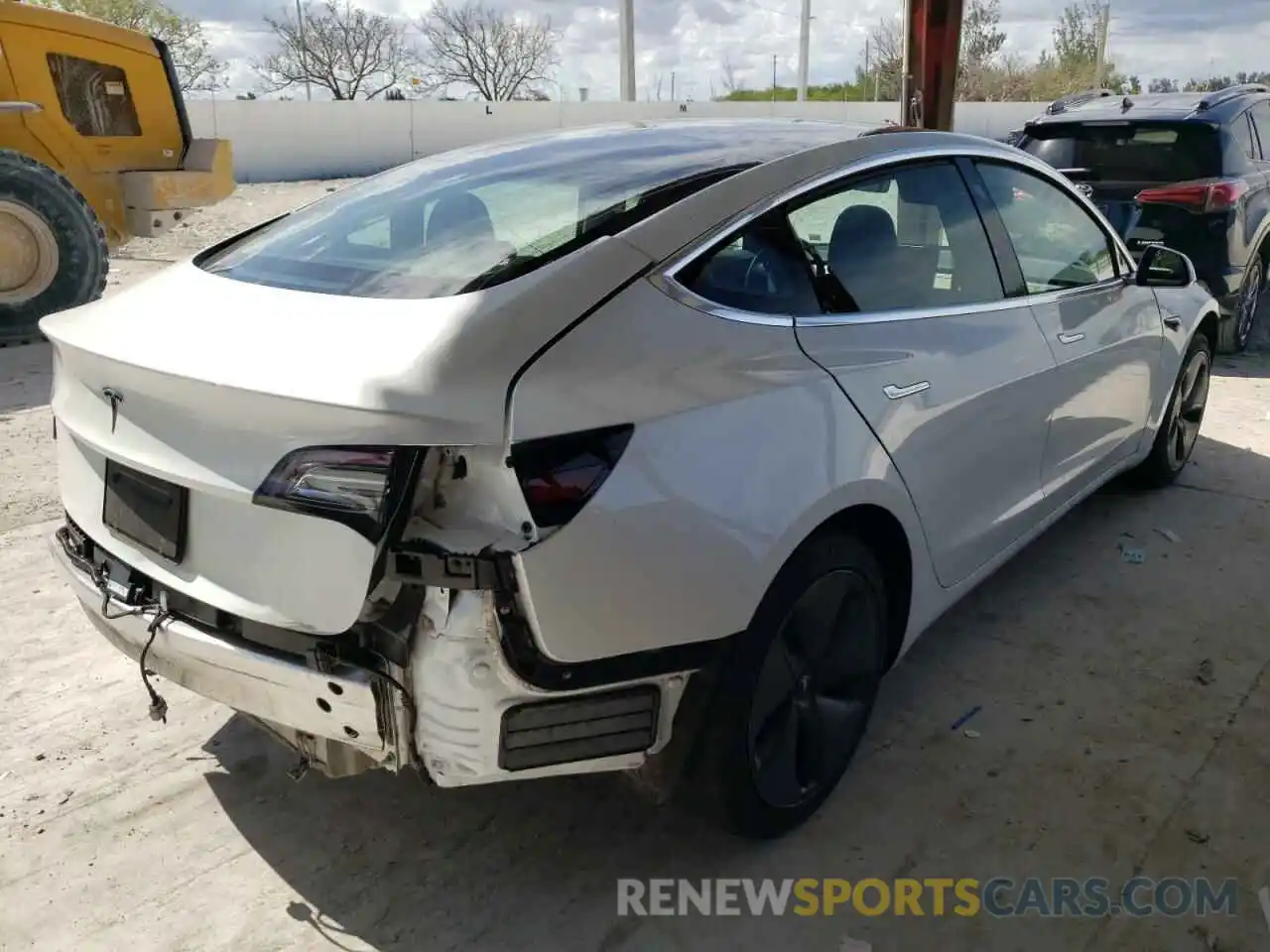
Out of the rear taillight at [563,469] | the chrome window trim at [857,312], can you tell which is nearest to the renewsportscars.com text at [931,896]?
the rear taillight at [563,469]

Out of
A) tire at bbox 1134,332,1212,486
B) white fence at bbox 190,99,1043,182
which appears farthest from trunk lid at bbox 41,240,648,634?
white fence at bbox 190,99,1043,182

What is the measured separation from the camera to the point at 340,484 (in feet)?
6.38

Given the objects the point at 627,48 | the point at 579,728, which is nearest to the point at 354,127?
the point at 627,48

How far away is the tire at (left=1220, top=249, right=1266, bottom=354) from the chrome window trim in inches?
171

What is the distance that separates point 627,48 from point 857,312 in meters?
42.0

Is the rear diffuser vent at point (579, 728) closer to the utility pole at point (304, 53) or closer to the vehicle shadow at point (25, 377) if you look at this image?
the vehicle shadow at point (25, 377)

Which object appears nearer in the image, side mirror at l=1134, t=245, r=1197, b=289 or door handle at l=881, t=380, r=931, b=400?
door handle at l=881, t=380, r=931, b=400

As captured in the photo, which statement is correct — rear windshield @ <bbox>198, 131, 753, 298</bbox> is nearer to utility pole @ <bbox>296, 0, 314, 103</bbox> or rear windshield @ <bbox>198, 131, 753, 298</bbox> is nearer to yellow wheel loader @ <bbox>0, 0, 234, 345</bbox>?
yellow wheel loader @ <bbox>0, 0, 234, 345</bbox>

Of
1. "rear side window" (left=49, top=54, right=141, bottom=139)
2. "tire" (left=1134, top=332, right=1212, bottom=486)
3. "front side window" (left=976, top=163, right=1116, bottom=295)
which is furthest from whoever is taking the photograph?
"rear side window" (left=49, top=54, right=141, bottom=139)

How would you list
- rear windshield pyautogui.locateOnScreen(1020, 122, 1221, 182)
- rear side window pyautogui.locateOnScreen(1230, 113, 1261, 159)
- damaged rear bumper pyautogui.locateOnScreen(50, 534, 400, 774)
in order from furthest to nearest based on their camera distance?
rear side window pyautogui.locateOnScreen(1230, 113, 1261, 159), rear windshield pyautogui.locateOnScreen(1020, 122, 1221, 182), damaged rear bumper pyautogui.locateOnScreen(50, 534, 400, 774)

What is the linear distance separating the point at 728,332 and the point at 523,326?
49 centimetres

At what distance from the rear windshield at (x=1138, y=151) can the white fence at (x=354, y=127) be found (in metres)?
14.7

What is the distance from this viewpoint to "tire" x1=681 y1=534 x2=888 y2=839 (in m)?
2.31

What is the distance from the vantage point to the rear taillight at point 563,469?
1.94m
